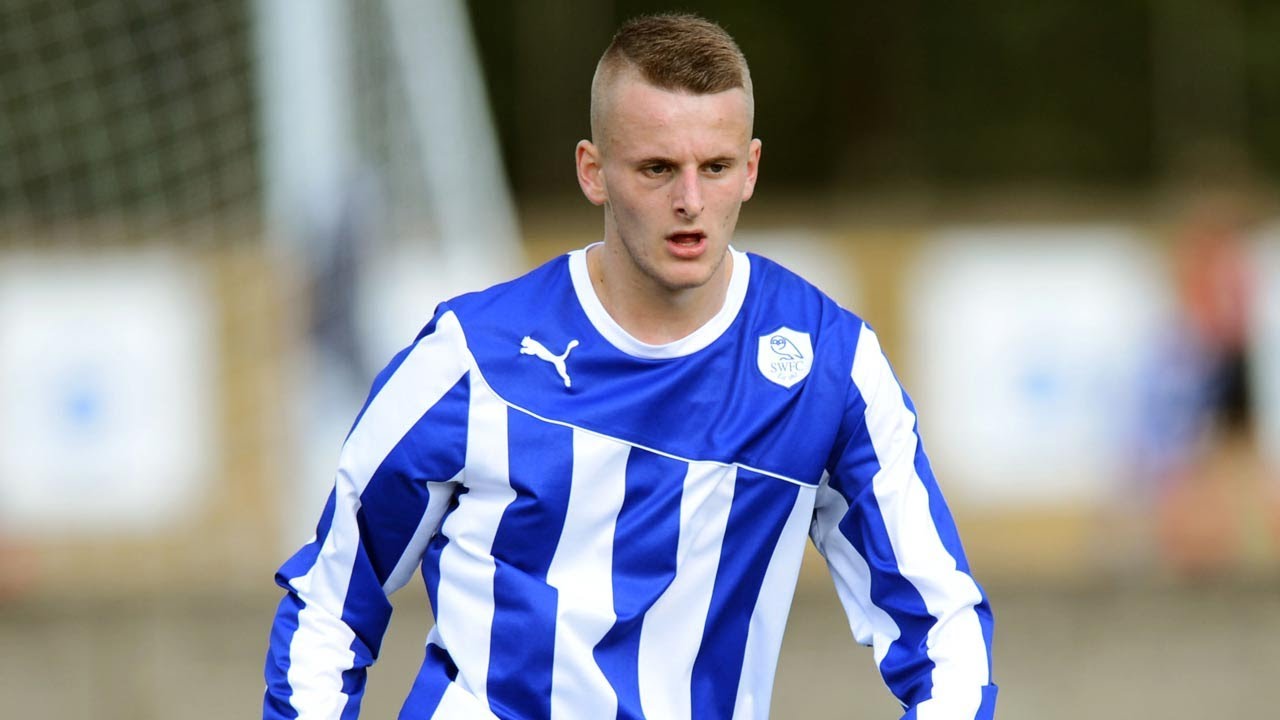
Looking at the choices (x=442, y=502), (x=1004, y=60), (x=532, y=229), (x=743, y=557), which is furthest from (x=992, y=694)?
(x=1004, y=60)

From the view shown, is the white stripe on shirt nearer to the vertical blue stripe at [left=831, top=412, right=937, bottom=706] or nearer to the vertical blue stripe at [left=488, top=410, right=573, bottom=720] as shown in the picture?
the vertical blue stripe at [left=831, top=412, right=937, bottom=706]

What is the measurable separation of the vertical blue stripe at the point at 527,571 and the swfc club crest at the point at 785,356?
322 mm

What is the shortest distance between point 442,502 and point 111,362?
822cm

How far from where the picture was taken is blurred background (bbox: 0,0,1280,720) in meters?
7.95

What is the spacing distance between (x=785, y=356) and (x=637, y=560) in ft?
1.28

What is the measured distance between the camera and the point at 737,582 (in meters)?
2.91

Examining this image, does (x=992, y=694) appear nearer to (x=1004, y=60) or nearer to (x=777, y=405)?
(x=777, y=405)

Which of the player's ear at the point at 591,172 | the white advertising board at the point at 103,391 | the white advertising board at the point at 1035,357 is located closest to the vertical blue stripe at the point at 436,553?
the player's ear at the point at 591,172

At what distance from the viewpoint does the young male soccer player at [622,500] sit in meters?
2.84

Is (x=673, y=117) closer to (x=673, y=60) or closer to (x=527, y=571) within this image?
(x=673, y=60)

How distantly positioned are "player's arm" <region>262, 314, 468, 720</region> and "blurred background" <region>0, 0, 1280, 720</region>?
14.1 feet

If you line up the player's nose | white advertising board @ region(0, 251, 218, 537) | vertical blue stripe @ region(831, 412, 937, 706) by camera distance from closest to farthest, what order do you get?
the player's nose
vertical blue stripe @ region(831, 412, 937, 706)
white advertising board @ region(0, 251, 218, 537)

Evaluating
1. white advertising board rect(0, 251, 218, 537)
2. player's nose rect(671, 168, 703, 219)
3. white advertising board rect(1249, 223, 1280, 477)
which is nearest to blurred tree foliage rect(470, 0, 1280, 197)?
white advertising board rect(1249, 223, 1280, 477)

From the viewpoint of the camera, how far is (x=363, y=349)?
26.5ft
